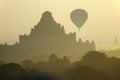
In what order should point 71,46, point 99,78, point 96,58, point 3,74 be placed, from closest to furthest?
point 99,78 → point 3,74 → point 96,58 → point 71,46

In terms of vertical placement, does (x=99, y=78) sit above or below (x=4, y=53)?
below

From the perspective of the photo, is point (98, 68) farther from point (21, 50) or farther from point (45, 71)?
point (21, 50)

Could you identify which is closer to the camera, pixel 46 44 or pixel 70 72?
pixel 70 72

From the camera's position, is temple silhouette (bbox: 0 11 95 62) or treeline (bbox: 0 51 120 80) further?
temple silhouette (bbox: 0 11 95 62)

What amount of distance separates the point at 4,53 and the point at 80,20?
70.6ft

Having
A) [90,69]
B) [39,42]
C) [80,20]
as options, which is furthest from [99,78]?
[39,42]

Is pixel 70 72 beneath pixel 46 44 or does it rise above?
beneath

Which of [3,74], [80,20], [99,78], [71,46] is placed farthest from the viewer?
[71,46]

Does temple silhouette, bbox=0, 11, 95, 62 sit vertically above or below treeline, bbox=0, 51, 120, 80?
above

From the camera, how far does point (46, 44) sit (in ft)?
345

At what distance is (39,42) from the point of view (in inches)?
4203

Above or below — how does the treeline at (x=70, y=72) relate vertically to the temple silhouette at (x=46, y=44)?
below

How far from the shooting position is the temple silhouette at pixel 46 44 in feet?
332

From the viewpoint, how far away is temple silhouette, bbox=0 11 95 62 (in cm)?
10125
